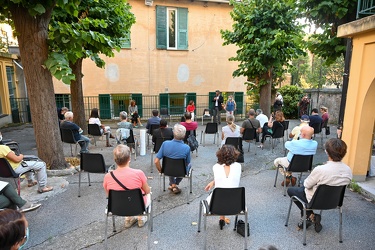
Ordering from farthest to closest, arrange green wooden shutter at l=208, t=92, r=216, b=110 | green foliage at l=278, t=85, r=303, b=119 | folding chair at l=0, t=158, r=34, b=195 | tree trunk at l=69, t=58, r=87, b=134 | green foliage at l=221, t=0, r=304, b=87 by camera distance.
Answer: green foliage at l=278, t=85, r=303, b=119, green wooden shutter at l=208, t=92, r=216, b=110, green foliage at l=221, t=0, r=304, b=87, tree trunk at l=69, t=58, r=87, b=134, folding chair at l=0, t=158, r=34, b=195

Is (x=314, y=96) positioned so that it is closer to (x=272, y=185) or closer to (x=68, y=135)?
(x=272, y=185)

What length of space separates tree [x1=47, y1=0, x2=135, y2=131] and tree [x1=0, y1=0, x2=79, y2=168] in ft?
0.96

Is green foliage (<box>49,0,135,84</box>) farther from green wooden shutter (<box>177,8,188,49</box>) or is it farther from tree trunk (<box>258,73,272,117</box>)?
tree trunk (<box>258,73,272,117</box>)

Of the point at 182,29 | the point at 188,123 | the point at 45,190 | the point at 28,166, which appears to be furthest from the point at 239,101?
the point at 28,166

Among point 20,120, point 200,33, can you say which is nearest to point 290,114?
point 200,33

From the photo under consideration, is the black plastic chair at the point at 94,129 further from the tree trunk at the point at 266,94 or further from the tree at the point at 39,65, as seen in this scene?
the tree trunk at the point at 266,94

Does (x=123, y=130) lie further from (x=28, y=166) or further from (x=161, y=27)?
(x=161, y=27)

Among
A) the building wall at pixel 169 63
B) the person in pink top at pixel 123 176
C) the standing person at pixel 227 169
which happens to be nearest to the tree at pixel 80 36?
Result: the person in pink top at pixel 123 176

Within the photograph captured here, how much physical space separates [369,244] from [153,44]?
12384 millimetres

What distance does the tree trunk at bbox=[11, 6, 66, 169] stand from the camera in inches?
203

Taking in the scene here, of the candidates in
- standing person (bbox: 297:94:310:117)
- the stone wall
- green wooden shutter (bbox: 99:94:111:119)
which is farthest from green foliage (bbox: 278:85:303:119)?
green wooden shutter (bbox: 99:94:111:119)

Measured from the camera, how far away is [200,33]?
556 inches

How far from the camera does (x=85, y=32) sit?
16.6 feet

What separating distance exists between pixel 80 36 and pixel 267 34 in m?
7.45
